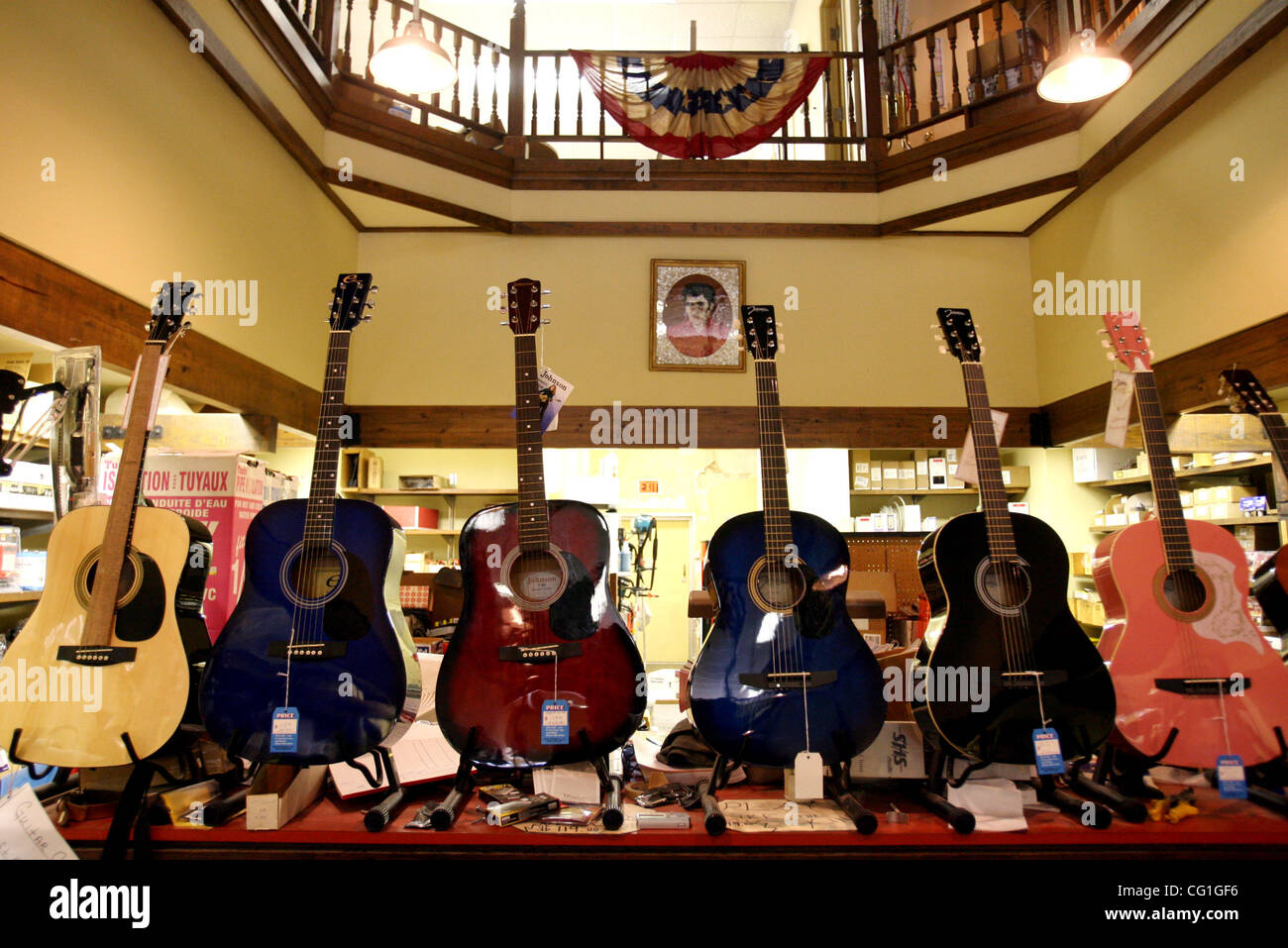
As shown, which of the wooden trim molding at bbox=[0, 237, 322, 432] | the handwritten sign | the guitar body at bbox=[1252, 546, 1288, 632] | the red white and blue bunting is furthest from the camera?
the red white and blue bunting

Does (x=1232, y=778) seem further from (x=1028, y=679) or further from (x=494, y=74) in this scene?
(x=494, y=74)

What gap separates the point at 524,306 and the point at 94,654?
1.24 metres

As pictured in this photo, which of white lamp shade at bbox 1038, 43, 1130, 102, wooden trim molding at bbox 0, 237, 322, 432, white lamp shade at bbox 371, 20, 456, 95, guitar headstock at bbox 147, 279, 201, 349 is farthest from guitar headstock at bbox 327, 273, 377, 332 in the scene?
white lamp shade at bbox 1038, 43, 1130, 102

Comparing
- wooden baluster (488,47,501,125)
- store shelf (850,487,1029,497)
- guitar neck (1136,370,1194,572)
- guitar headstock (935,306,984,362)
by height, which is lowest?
guitar neck (1136,370,1194,572)

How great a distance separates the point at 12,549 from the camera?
9.00ft

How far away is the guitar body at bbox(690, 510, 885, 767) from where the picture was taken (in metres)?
1.47

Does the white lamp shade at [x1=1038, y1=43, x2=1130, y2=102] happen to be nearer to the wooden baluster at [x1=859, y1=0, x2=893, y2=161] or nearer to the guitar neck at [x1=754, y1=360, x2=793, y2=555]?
the wooden baluster at [x1=859, y1=0, x2=893, y2=161]

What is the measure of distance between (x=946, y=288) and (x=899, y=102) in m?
1.50

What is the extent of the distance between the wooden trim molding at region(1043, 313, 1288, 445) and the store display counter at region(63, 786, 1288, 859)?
2598 millimetres

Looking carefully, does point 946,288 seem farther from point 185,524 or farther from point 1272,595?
point 185,524

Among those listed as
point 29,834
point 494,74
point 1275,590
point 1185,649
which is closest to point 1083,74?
point 1275,590

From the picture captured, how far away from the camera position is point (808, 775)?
1.42 meters

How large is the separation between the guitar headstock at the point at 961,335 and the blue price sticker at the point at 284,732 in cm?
185
